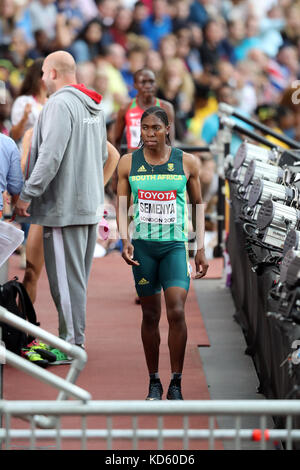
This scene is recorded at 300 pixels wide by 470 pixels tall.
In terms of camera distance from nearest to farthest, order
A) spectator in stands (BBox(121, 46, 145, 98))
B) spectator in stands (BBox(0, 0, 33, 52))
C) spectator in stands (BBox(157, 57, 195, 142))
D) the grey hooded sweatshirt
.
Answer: the grey hooded sweatshirt, spectator in stands (BBox(0, 0, 33, 52)), spectator in stands (BBox(157, 57, 195, 142)), spectator in stands (BBox(121, 46, 145, 98))

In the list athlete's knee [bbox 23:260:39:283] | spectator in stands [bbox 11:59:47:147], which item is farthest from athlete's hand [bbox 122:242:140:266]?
spectator in stands [bbox 11:59:47:147]

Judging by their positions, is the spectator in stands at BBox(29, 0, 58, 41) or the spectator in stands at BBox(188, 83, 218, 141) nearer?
the spectator in stands at BBox(29, 0, 58, 41)

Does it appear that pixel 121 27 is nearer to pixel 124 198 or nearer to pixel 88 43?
pixel 88 43

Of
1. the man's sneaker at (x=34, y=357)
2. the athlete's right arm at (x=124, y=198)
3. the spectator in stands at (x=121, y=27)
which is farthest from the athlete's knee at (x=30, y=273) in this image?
the spectator in stands at (x=121, y=27)

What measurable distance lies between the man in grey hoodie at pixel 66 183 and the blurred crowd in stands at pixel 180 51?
3917 mm

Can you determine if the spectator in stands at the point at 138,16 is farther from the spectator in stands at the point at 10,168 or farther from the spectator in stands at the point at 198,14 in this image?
the spectator in stands at the point at 10,168

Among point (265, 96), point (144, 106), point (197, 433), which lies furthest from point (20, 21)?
point (197, 433)

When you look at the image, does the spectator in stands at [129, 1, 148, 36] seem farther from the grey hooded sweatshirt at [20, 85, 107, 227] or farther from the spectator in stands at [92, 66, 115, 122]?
the grey hooded sweatshirt at [20, 85, 107, 227]

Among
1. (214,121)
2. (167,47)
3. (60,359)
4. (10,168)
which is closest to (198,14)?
(167,47)

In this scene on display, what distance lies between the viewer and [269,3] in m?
15.9

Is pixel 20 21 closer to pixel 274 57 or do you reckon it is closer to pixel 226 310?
pixel 274 57

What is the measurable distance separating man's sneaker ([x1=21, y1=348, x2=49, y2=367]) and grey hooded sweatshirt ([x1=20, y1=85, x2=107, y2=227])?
2.58 ft

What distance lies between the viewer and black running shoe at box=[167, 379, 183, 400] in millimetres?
5008

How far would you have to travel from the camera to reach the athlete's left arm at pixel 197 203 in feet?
16.8
